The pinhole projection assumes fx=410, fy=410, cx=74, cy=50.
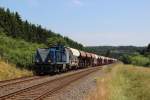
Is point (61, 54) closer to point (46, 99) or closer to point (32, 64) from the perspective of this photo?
point (32, 64)

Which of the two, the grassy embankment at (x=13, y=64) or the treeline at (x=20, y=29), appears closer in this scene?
the grassy embankment at (x=13, y=64)

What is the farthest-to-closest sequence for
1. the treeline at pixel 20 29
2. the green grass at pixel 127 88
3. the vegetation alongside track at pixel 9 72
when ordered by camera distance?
the treeline at pixel 20 29 < the vegetation alongside track at pixel 9 72 < the green grass at pixel 127 88

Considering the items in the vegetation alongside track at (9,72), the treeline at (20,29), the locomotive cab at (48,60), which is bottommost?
the vegetation alongside track at (9,72)

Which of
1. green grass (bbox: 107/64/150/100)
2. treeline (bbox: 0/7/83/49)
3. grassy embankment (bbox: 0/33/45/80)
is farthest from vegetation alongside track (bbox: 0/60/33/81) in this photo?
treeline (bbox: 0/7/83/49)

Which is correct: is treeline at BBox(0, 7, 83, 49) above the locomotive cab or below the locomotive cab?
above

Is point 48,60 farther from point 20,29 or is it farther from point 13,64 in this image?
point 20,29

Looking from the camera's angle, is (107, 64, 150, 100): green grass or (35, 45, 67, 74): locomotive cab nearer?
(107, 64, 150, 100): green grass

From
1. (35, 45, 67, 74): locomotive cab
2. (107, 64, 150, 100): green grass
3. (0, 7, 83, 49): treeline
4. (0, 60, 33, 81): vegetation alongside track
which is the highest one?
(0, 7, 83, 49): treeline

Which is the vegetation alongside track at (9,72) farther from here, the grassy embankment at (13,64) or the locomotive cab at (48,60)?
the locomotive cab at (48,60)

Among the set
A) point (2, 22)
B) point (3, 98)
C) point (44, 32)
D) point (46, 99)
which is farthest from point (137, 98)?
point (44, 32)

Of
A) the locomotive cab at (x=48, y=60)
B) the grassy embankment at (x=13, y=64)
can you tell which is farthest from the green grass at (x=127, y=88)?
the grassy embankment at (x=13, y=64)

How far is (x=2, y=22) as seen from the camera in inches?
4712

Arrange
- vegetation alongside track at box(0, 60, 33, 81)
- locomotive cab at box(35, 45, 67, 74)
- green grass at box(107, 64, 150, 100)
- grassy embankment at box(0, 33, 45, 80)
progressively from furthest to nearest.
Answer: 1. locomotive cab at box(35, 45, 67, 74)
2. grassy embankment at box(0, 33, 45, 80)
3. vegetation alongside track at box(0, 60, 33, 81)
4. green grass at box(107, 64, 150, 100)

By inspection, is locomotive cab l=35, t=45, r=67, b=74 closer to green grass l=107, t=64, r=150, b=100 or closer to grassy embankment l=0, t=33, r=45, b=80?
grassy embankment l=0, t=33, r=45, b=80
